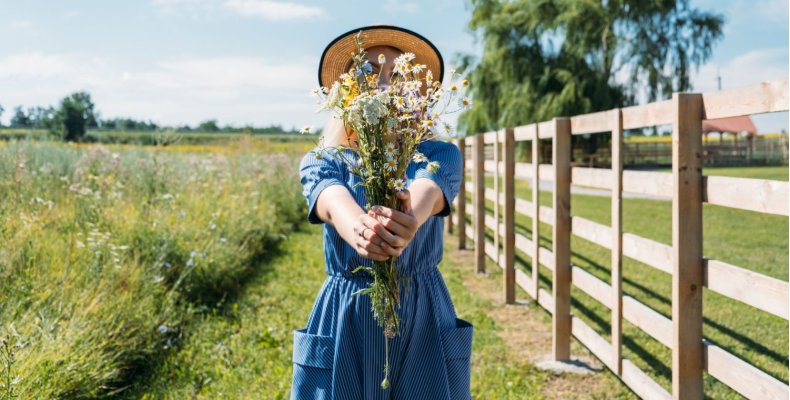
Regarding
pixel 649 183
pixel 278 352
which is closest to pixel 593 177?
pixel 649 183

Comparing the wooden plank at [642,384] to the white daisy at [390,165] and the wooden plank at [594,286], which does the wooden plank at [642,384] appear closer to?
the wooden plank at [594,286]

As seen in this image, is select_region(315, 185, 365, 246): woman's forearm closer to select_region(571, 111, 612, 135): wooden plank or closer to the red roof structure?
select_region(571, 111, 612, 135): wooden plank

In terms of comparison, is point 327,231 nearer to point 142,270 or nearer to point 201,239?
point 142,270

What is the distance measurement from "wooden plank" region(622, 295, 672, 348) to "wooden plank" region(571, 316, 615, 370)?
0.36m

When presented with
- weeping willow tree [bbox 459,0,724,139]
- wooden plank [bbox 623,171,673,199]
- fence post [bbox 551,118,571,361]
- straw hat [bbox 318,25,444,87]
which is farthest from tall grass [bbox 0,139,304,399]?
weeping willow tree [bbox 459,0,724,139]

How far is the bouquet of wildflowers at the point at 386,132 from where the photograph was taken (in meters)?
1.77

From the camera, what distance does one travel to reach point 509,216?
655cm

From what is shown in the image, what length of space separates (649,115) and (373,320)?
232 cm

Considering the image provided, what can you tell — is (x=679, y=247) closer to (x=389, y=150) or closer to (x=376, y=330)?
(x=376, y=330)

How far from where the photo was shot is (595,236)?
464 centimetres

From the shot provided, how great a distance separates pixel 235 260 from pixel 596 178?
12.6 ft

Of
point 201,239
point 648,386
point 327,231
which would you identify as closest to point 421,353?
point 327,231

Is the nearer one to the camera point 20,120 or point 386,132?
point 386,132

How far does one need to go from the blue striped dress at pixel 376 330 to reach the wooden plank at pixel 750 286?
4.52ft
